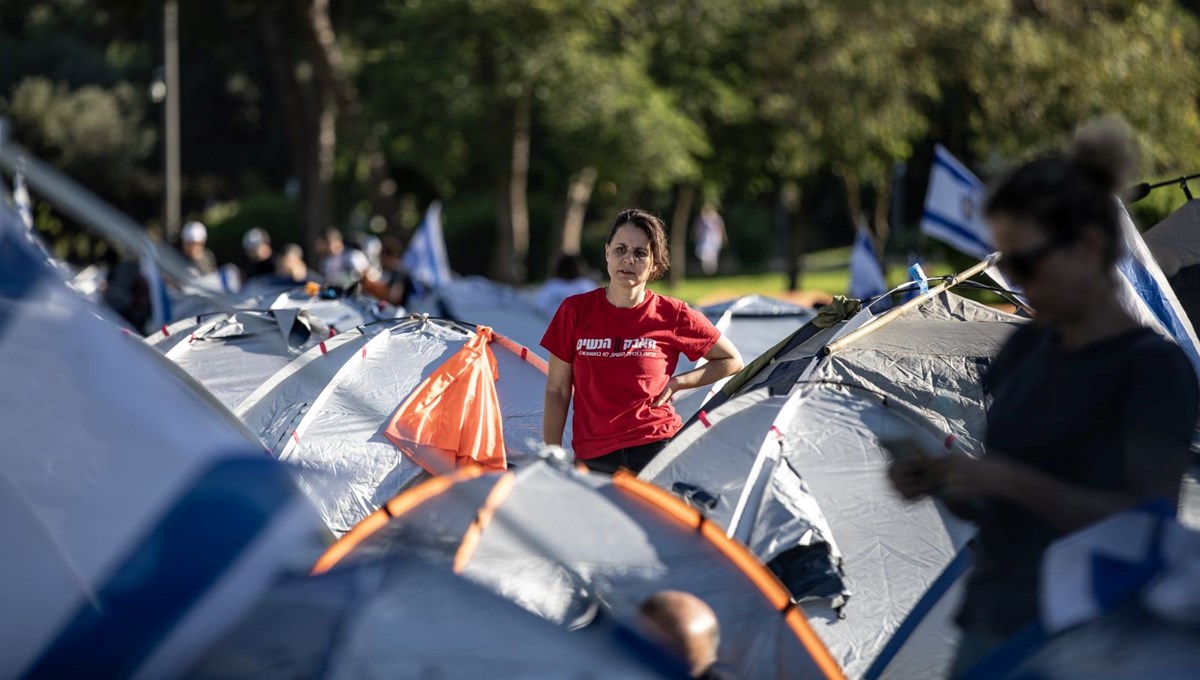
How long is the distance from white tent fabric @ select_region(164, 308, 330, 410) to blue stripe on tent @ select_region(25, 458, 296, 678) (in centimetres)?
513

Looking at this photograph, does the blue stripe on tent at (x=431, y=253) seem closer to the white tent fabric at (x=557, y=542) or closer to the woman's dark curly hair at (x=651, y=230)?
the woman's dark curly hair at (x=651, y=230)

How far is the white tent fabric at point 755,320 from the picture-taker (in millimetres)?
9070

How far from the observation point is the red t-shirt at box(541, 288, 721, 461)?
525 centimetres

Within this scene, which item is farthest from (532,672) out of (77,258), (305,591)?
(77,258)

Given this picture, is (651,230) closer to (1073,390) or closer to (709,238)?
(1073,390)

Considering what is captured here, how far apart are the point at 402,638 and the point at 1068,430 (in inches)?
55.0

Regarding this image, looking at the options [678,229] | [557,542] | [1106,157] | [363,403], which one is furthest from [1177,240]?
[678,229]

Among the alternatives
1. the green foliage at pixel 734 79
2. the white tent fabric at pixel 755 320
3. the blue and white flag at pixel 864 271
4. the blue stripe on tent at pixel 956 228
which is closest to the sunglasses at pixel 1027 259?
the white tent fabric at pixel 755 320

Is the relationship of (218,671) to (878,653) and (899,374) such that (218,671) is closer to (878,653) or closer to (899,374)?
(878,653)

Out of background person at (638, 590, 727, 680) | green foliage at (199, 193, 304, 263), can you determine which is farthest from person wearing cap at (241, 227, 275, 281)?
green foliage at (199, 193, 304, 263)

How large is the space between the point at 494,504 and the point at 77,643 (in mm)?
1055

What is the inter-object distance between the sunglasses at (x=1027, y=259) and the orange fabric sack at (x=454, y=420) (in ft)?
14.9

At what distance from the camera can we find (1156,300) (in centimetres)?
593

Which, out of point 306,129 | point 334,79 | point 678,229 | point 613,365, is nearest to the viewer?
point 613,365
